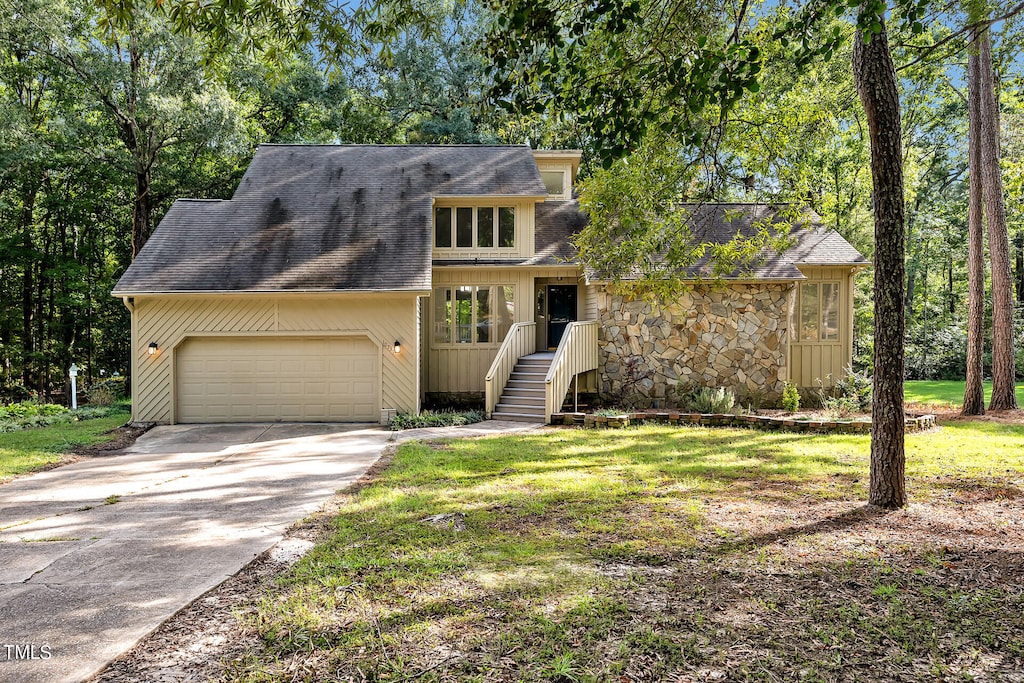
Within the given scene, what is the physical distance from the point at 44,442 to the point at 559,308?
1050cm

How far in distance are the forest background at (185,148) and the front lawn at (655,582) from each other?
7904 mm

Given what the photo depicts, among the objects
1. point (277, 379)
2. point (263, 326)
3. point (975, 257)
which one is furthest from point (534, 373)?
point (975, 257)

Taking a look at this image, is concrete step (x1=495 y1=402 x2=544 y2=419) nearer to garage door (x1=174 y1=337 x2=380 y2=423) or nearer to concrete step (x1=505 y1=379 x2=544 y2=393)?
concrete step (x1=505 y1=379 x2=544 y2=393)

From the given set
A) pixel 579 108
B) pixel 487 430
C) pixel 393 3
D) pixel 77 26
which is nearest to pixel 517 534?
pixel 579 108

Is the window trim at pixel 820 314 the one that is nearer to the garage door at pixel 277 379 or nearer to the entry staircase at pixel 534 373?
the entry staircase at pixel 534 373

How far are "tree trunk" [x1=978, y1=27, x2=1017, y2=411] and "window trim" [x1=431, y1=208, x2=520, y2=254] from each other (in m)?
9.70

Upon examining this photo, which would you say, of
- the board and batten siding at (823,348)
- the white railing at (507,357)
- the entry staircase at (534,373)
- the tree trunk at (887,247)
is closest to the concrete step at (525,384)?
the entry staircase at (534,373)

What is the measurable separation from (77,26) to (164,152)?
3559 mm

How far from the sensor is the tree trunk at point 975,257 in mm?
11750

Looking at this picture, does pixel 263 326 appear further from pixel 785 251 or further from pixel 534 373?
pixel 785 251

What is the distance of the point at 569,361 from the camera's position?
11992 millimetres

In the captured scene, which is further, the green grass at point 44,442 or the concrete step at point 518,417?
the concrete step at point 518,417

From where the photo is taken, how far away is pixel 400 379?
11766 millimetres

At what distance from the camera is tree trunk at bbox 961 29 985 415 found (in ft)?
38.5
